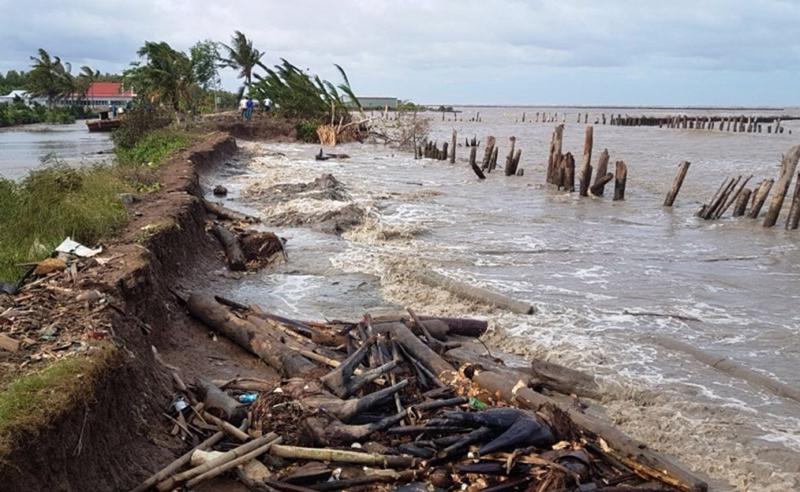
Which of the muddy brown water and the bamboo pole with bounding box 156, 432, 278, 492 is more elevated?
the bamboo pole with bounding box 156, 432, 278, 492

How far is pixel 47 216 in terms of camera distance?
9.14 metres

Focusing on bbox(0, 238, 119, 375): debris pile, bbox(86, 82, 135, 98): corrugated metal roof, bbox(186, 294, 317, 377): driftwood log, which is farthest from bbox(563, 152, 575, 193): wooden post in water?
bbox(86, 82, 135, 98): corrugated metal roof

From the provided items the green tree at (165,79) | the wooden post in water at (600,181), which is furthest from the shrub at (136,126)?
the wooden post in water at (600,181)

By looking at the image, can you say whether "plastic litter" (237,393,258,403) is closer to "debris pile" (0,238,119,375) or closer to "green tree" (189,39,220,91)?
"debris pile" (0,238,119,375)

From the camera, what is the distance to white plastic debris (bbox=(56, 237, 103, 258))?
7.80 m

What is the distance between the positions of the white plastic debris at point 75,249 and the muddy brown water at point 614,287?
2721 millimetres

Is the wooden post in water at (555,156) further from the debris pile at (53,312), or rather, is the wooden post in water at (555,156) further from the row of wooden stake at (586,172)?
the debris pile at (53,312)

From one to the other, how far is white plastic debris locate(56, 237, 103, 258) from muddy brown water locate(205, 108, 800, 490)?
2.72 m

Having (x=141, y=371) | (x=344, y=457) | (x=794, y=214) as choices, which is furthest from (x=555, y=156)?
(x=344, y=457)

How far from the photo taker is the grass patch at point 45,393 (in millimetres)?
3891

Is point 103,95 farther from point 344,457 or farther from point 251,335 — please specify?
point 344,457

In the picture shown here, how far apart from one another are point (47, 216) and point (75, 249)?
1606 millimetres

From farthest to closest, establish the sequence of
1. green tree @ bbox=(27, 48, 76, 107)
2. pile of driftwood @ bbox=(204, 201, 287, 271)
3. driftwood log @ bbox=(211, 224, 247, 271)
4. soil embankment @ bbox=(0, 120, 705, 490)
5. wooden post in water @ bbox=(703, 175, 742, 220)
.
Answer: green tree @ bbox=(27, 48, 76, 107) < wooden post in water @ bbox=(703, 175, 742, 220) < pile of driftwood @ bbox=(204, 201, 287, 271) < driftwood log @ bbox=(211, 224, 247, 271) < soil embankment @ bbox=(0, 120, 705, 490)

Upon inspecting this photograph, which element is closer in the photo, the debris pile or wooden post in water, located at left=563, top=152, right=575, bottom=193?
the debris pile
